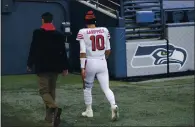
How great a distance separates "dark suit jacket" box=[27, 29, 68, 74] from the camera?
7074mm

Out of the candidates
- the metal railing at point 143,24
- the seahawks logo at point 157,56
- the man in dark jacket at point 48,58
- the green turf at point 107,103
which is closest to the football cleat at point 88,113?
the green turf at point 107,103

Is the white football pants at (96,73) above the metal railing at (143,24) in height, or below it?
below

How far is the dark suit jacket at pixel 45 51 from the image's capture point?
7074mm

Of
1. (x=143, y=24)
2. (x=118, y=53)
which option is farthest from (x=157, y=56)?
(x=118, y=53)

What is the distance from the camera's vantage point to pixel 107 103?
9.17 m

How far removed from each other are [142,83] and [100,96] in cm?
249

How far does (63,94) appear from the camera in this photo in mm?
10250

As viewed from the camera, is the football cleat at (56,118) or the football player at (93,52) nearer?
the football cleat at (56,118)

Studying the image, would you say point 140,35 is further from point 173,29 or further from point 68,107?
point 68,107

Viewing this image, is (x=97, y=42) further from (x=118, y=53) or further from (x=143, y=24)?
(x=143, y=24)

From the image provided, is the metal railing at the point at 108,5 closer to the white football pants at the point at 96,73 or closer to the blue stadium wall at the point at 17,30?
the blue stadium wall at the point at 17,30

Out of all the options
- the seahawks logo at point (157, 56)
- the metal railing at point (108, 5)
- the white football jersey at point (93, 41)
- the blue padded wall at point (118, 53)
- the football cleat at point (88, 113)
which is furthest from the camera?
the metal railing at point (108, 5)

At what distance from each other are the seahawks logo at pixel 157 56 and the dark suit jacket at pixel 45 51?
19.8 ft

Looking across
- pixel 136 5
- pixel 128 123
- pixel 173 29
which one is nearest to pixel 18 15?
pixel 136 5
